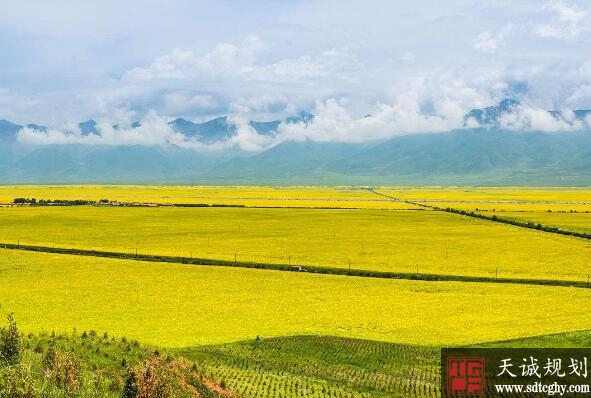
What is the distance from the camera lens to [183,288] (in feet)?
147

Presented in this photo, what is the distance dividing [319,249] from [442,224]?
3430cm

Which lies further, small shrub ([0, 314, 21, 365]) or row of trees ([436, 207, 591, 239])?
row of trees ([436, 207, 591, 239])

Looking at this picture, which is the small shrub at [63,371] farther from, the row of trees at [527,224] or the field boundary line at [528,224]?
the row of trees at [527,224]

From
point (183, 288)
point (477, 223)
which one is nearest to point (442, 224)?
point (477, 223)

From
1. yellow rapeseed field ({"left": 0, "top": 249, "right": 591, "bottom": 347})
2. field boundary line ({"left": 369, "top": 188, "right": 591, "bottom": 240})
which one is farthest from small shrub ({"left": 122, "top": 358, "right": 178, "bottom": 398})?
field boundary line ({"left": 369, "top": 188, "right": 591, "bottom": 240})

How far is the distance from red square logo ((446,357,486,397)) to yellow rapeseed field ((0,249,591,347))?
5882mm

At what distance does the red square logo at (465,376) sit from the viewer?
2216 cm

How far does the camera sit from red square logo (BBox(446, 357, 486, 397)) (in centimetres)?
2216

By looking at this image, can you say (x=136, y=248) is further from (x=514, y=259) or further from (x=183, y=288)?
(x=514, y=259)

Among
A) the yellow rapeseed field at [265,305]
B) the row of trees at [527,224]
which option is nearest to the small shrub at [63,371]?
the yellow rapeseed field at [265,305]

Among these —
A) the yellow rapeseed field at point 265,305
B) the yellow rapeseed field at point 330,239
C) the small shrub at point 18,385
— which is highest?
the small shrub at point 18,385

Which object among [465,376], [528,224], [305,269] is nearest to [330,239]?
[305,269]

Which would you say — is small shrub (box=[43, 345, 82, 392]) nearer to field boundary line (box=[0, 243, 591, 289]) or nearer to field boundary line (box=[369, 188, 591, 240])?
field boundary line (box=[0, 243, 591, 289])

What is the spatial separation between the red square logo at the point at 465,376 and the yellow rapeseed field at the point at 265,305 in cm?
588
